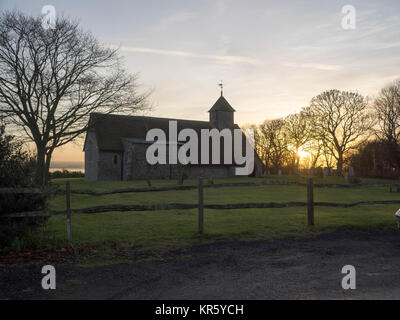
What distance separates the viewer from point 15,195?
28.0 feet

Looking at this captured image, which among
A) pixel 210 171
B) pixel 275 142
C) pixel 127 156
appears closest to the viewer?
pixel 127 156

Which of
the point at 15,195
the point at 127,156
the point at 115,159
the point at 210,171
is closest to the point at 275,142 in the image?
the point at 210,171

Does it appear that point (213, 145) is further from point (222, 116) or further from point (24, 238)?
point (24, 238)

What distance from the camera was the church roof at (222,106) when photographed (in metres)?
53.3

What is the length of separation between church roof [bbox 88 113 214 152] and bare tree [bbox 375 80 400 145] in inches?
984

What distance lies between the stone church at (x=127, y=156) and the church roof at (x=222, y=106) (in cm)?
682

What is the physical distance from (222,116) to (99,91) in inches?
1147

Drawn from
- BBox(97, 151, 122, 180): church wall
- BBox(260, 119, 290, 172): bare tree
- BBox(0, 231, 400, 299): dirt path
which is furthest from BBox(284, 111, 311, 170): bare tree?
BBox(0, 231, 400, 299): dirt path

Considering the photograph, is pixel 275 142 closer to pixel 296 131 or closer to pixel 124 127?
pixel 296 131

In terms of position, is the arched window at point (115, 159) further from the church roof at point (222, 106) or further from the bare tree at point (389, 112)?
the bare tree at point (389, 112)

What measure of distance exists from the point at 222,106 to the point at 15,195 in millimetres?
46595

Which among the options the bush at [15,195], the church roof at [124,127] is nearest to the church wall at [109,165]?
the church roof at [124,127]

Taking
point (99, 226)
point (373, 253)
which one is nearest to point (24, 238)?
point (99, 226)

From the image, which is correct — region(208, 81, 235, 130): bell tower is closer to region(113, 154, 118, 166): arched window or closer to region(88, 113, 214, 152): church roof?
region(88, 113, 214, 152): church roof
